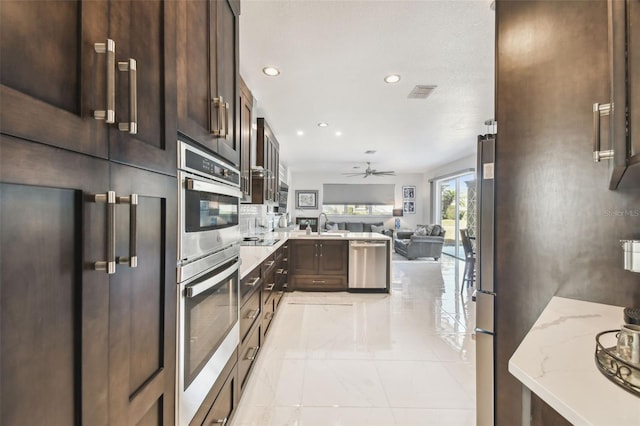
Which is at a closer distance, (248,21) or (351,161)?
(248,21)

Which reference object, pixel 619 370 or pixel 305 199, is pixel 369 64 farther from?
pixel 305 199

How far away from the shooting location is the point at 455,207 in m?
8.10

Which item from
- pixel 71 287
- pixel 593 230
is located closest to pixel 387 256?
pixel 593 230

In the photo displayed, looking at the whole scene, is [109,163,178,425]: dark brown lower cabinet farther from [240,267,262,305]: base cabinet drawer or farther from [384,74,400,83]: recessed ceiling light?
[384,74,400,83]: recessed ceiling light

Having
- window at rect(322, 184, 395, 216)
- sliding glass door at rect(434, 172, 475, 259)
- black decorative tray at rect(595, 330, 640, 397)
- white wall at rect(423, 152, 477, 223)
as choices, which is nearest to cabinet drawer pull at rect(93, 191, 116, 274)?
black decorative tray at rect(595, 330, 640, 397)

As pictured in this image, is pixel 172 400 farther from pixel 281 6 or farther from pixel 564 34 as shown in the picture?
pixel 281 6

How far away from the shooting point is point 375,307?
3740 mm

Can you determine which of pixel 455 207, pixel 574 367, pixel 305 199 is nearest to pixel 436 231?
pixel 455 207

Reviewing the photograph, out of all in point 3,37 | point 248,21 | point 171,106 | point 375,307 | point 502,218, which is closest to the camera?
point 3,37

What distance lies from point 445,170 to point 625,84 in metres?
8.21

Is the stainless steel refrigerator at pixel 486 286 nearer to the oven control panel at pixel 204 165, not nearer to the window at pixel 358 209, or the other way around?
the oven control panel at pixel 204 165

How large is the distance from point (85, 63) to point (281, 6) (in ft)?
5.98

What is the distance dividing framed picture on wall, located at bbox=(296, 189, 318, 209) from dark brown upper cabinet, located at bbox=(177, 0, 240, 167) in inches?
338

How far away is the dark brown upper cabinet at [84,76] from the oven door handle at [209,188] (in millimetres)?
190
